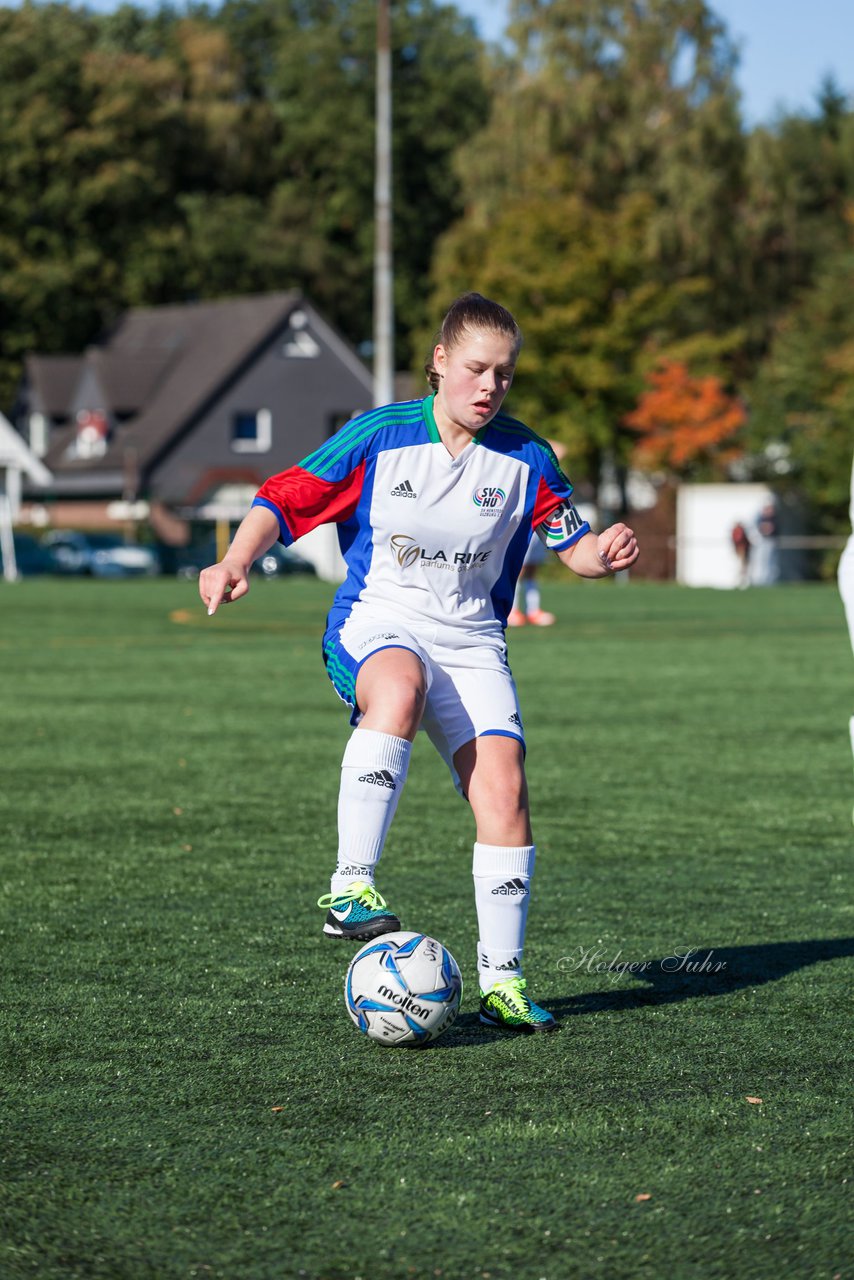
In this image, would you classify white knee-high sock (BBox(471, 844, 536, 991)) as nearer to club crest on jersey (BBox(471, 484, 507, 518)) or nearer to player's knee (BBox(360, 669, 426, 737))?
player's knee (BBox(360, 669, 426, 737))

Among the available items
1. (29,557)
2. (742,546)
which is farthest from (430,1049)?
(29,557)

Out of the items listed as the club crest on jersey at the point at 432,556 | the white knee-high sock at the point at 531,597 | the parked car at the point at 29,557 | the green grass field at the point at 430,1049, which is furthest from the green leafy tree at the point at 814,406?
the club crest on jersey at the point at 432,556

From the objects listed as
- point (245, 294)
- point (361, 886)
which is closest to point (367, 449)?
point (361, 886)

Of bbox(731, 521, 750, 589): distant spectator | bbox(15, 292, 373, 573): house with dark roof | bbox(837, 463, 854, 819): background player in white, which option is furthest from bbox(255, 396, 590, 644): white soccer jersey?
bbox(15, 292, 373, 573): house with dark roof

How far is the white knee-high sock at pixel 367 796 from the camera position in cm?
486

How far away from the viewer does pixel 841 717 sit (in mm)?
14344

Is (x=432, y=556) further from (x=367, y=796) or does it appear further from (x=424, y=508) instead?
(x=367, y=796)

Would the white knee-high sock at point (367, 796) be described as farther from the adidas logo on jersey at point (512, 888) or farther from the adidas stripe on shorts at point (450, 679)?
the adidas logo on jersey at point (512, 888)

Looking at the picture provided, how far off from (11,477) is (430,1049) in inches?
2487

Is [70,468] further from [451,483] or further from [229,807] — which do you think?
[451,483]

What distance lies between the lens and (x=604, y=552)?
5.10m

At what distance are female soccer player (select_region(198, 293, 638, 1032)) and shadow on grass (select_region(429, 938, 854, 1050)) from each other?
131 mm

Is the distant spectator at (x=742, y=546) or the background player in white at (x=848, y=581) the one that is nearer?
the background player in white at (x=848, y=581)

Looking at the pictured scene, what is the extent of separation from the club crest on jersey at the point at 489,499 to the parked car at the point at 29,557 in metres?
44.2
